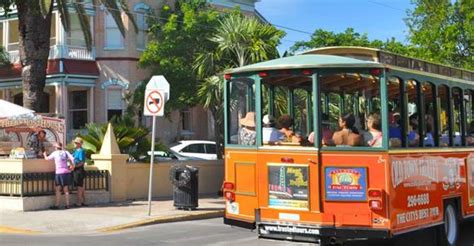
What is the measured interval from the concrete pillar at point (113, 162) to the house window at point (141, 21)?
622 inches

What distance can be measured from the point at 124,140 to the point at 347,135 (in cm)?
1076

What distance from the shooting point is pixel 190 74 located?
29219 mm

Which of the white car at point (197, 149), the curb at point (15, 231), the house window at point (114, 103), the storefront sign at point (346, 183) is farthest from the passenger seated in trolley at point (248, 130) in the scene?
the house window at point (114, 103)

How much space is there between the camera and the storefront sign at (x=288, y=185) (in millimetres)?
8844

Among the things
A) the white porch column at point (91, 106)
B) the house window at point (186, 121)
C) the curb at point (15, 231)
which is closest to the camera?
the curb at point (15, 231)

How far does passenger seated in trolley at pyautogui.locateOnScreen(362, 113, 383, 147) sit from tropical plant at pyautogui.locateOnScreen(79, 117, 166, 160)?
10.8 meters

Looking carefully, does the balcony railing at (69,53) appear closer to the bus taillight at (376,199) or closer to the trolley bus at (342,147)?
the trolley bus at (342,147)

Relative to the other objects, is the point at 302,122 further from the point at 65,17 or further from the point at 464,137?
the point at 65,17

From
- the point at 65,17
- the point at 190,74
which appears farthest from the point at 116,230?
the point at 190,74

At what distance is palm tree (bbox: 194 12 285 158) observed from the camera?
20969 millimetres

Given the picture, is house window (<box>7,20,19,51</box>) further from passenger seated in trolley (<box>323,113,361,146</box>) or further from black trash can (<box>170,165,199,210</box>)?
passenger seated in trolley (<box>323,113,361,146</box>)

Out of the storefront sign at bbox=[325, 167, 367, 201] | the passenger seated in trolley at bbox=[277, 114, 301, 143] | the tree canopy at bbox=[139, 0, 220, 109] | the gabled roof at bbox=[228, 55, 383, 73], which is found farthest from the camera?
the tree canopy at bbox=[139, 0, 220, 109]

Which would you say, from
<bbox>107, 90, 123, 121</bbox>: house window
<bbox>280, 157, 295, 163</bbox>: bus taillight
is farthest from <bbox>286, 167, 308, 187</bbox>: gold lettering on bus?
<bbox>107, 90, 123, 121</bbox>: house window

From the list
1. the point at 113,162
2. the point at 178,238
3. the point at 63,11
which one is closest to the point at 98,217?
the point at 113,162
